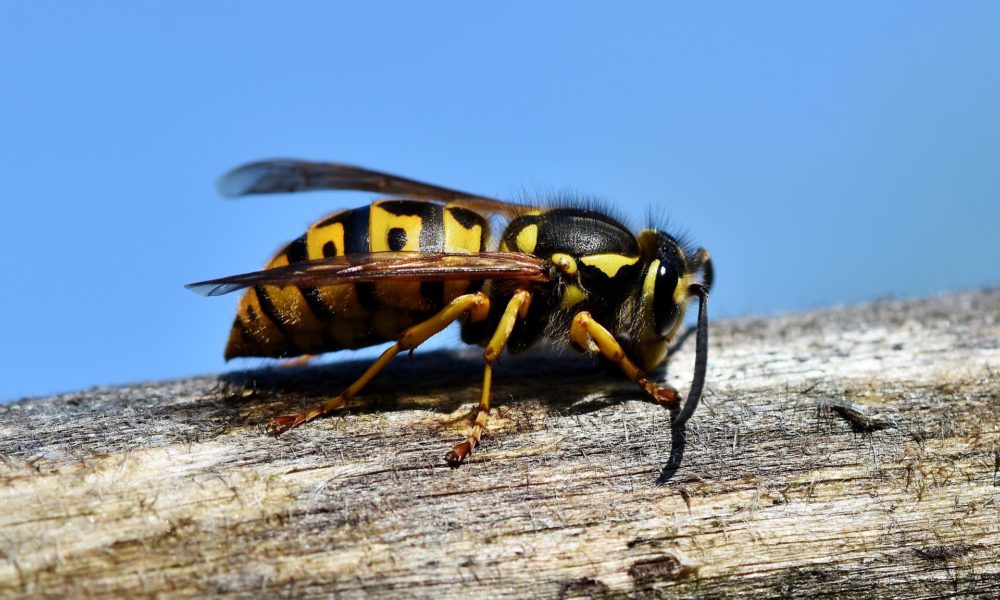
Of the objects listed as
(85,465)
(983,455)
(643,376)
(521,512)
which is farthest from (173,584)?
(983,455)

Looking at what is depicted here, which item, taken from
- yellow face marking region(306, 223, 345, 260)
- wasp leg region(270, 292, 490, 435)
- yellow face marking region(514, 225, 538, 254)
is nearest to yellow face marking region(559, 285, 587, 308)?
yellow face marking region(514, 225, 538, 254)

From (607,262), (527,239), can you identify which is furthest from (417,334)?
(607,262)

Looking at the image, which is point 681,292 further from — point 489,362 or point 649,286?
point 489,362

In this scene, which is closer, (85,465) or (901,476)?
(85,465)

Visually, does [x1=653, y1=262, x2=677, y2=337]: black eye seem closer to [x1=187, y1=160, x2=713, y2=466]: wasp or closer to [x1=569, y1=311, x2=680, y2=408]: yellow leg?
[x1=187, y1=160, x2=713, y2=466]: wasp

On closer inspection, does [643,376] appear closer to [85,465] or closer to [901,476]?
[901,476]

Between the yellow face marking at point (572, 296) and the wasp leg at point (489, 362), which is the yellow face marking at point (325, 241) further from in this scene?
the yellow face marking at point (572, 296)
